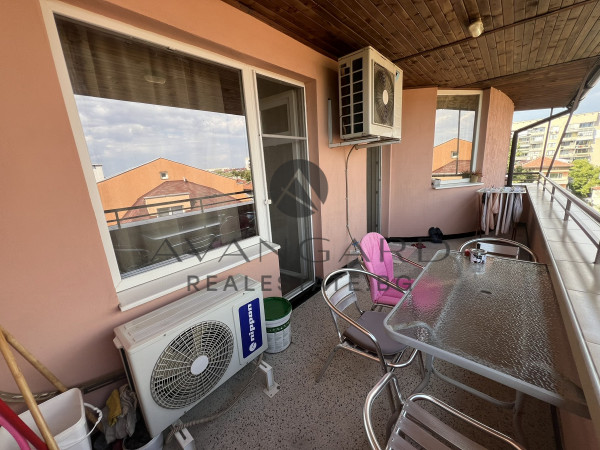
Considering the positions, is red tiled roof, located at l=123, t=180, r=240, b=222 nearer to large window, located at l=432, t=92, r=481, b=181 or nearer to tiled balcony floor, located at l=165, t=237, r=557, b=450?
tiled balcony floor, located at l=165, t=237, r=557, b=450

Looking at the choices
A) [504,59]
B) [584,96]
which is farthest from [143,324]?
[584,96]

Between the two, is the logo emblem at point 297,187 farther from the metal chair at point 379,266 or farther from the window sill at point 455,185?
the window sill at point 455,185

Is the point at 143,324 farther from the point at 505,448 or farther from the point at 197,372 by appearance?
the point at 505,448

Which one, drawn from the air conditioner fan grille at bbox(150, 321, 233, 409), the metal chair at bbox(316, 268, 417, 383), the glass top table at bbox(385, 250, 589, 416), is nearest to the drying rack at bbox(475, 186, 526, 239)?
the glass top table at bbox(385, 250, 589, 416)

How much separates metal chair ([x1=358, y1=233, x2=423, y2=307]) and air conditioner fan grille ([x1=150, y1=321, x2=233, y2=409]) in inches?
41.3

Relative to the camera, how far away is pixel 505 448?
123 centimetres

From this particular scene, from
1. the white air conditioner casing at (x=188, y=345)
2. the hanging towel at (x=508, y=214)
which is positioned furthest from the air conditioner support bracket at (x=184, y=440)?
the hanging towel at (x=508, y=214)

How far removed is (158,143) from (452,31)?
2.75 meters

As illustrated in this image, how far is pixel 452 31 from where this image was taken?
2.27 m

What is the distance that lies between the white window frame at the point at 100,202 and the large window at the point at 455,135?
10.00 feet

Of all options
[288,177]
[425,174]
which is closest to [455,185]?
[425,174]

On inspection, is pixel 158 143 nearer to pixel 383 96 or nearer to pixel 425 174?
pixel 383 96

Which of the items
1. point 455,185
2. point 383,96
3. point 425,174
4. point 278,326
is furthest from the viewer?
point 455,185

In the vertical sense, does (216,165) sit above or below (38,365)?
above
